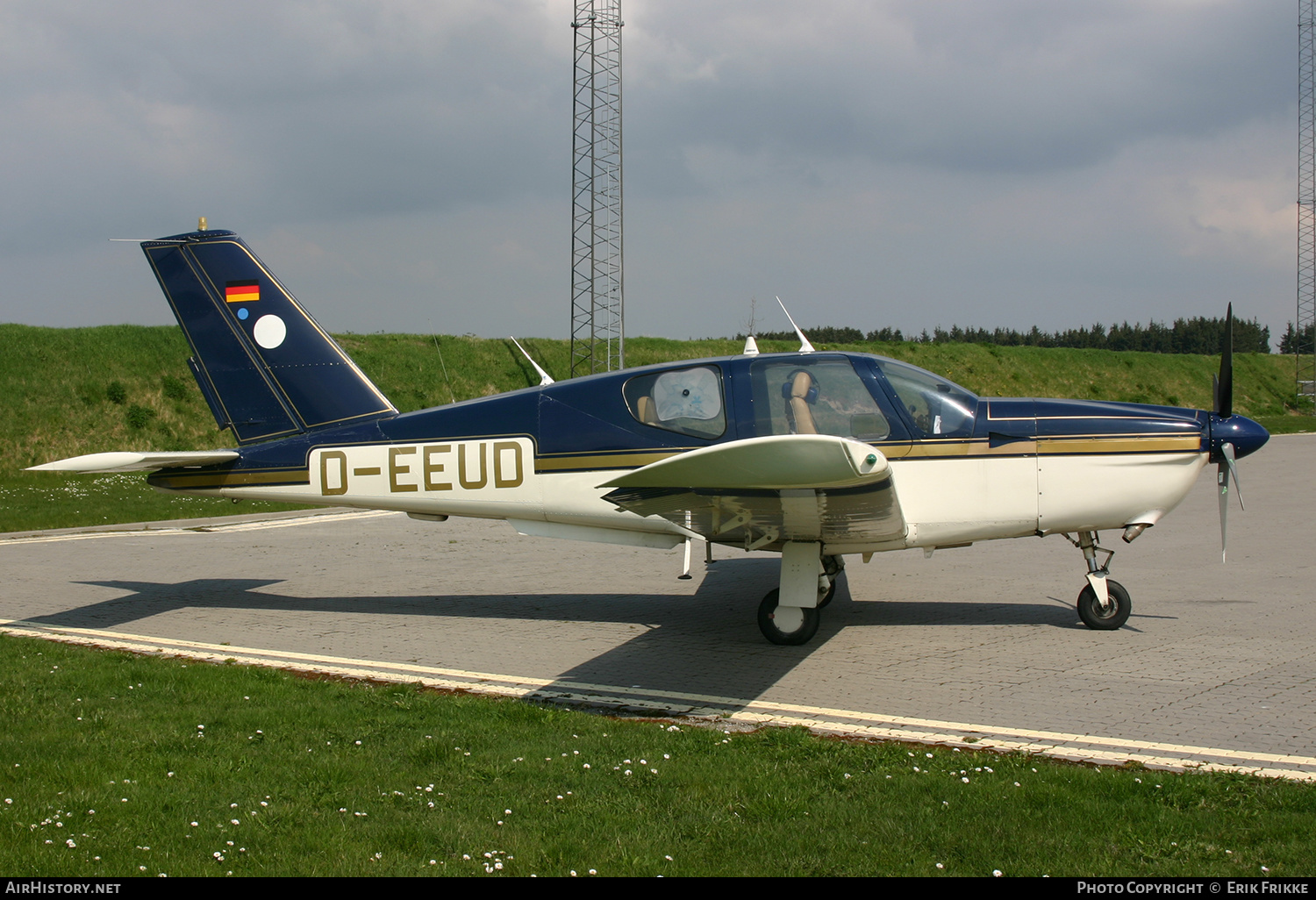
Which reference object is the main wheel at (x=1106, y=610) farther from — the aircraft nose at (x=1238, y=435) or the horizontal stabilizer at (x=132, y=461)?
the horizontal stabilizer at (x=132, y=461)

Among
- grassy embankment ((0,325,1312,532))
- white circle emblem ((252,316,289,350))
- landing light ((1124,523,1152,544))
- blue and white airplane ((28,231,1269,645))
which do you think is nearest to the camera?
blue and white airplane ((28,231,1269,645))

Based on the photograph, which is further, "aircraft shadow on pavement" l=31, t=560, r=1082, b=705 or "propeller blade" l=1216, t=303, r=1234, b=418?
"propeller blade" l=1216, t=303, r=1234, b=418

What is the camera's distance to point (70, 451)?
3102cm

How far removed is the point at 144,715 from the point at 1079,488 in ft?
23.0

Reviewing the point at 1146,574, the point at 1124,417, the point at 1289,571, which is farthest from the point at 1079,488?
the point at 1289,571

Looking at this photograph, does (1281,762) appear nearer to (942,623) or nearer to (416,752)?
(942,623)

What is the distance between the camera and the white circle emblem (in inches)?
372

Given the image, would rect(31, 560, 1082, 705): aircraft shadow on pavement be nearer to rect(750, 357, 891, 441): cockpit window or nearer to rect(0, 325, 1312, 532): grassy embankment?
rect(750, 357, 891, 441): cockpit window

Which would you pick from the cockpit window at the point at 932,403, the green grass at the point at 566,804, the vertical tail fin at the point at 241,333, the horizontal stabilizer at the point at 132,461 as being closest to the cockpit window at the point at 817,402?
the cockpit window at the point at 932,403

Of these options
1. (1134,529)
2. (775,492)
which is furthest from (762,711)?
(1134,529)

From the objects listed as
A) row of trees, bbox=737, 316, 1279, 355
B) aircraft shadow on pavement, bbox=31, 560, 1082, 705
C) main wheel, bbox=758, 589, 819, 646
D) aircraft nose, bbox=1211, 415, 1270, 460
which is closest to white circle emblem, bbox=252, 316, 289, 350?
aircraft shadow on pavement, bbox=31, 560, 1082, 705

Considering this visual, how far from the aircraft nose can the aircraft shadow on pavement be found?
1.96 meters

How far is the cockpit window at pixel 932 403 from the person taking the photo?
764 centimetres

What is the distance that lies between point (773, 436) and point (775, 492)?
67 cm
